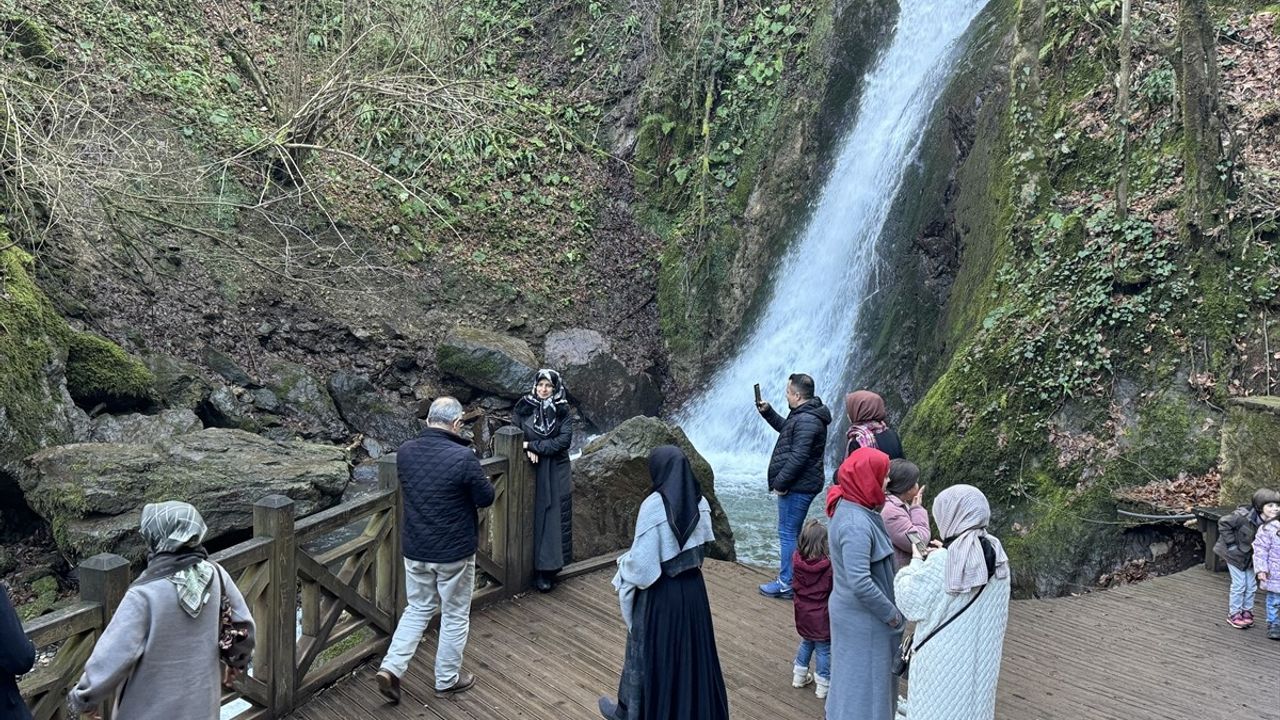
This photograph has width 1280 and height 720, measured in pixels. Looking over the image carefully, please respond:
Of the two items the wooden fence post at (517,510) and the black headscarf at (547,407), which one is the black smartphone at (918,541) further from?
the wooden fence post at (517,510)

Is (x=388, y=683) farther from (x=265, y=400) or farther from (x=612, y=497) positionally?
(x=265, y=400)

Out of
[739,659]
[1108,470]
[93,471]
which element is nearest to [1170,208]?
[1108,470]

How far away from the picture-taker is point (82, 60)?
15531 millimetres

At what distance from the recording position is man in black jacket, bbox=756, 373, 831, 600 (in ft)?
21.8

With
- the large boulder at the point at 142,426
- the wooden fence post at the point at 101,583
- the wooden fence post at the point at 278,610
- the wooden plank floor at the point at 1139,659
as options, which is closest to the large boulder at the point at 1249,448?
the wooden plank floor at the point at 1139,659

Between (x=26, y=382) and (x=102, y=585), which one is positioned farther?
(x=26, y=382)

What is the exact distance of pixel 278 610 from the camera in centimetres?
501

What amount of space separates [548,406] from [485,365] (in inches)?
332

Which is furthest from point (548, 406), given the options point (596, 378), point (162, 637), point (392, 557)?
point (596, 378)

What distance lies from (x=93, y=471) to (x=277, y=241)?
7.83 meters

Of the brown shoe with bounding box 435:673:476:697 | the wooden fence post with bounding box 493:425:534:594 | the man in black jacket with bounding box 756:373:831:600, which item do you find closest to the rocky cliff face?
the man in black jacket with bounding box 756:373:831:600

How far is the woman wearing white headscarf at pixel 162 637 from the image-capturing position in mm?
3385

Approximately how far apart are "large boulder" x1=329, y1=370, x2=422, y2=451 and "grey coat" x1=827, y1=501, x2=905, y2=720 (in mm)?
11119

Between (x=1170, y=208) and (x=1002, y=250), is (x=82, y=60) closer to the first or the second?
(x=1002, y=250)
